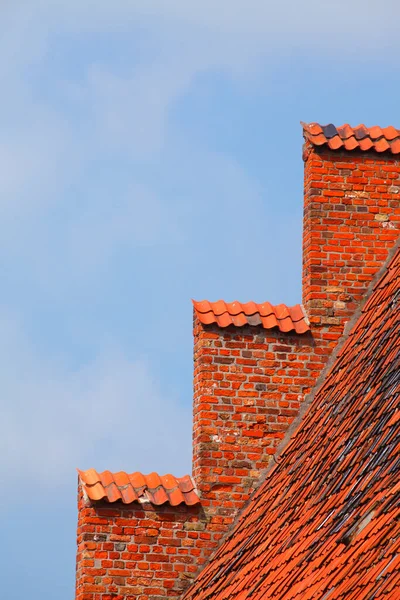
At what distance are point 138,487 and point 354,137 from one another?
13.2 feet

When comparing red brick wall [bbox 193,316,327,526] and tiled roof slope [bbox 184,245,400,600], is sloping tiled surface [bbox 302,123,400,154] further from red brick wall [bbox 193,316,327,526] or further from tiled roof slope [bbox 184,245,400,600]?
red brick wall [bbox 193,316,327,526]

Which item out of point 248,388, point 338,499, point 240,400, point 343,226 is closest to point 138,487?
point 240,400

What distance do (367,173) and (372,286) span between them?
1.17m

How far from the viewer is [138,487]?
11.5 m

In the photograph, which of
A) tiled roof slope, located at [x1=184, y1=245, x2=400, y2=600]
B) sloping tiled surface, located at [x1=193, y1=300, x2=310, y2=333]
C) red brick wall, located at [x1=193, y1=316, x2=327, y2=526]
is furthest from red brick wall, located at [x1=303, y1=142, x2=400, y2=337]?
red brick wall, located at [x1=193, y1=316, x2=327, y2=526]

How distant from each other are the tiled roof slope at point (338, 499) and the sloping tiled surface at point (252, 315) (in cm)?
60

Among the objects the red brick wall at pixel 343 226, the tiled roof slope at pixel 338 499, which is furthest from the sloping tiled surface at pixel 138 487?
the red brick wall at pixel 343 226

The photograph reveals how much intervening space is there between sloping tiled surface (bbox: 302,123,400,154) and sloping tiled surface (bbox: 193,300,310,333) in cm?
166

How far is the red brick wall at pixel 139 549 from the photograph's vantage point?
1121 cm

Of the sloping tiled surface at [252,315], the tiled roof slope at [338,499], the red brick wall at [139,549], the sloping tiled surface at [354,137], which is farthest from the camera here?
the sloping tiled surface at [354,137]

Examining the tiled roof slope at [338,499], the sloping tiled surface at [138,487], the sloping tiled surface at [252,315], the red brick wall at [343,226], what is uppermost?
the red brick wall at [343,226]

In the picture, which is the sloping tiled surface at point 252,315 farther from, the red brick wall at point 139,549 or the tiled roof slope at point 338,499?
the red brick wall at point 139,549

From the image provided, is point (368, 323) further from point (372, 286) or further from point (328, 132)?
point (328, 132)

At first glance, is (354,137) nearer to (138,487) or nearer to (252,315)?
(252,315)
